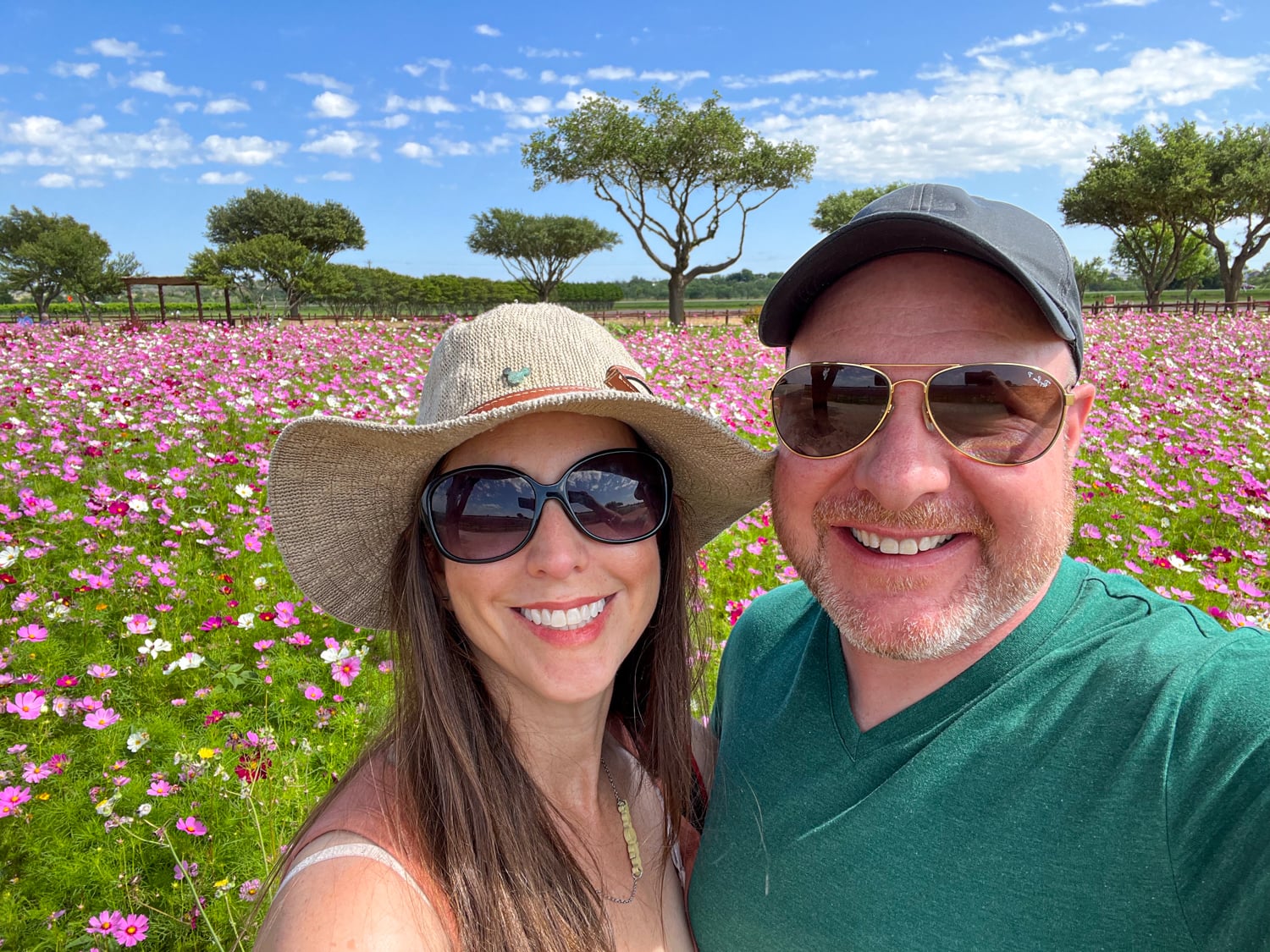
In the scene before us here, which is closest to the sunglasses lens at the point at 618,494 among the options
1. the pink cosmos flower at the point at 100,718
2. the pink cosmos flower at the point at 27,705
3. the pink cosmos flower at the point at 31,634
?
the pink cosmos flower at the point at 100,718

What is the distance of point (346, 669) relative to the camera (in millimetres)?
3092

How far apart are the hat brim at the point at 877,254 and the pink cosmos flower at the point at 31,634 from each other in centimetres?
349

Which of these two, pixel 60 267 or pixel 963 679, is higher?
pixel 60 267

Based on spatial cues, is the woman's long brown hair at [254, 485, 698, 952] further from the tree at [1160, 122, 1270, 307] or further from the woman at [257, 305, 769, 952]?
the tree at [1160, 122, 1270, 307]

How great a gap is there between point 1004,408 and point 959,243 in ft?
0.92

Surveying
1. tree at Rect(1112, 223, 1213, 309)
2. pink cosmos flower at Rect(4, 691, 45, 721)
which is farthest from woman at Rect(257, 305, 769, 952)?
Result: tree at Rect(1112, 223, 1213, 309)

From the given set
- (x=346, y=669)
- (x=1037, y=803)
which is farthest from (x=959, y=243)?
(x=346, y=669)

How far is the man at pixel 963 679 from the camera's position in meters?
0.95

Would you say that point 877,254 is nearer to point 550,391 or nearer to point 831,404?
point 831,404

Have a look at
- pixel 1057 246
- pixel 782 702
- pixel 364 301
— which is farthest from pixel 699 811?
pixel 364 301

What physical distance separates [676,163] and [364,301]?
706 inches

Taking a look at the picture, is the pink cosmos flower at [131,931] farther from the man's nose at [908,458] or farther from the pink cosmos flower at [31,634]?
the man's nose at [908,458]

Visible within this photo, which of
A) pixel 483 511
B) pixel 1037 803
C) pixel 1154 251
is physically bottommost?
pixel 1037 803

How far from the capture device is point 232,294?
35.1 metres
